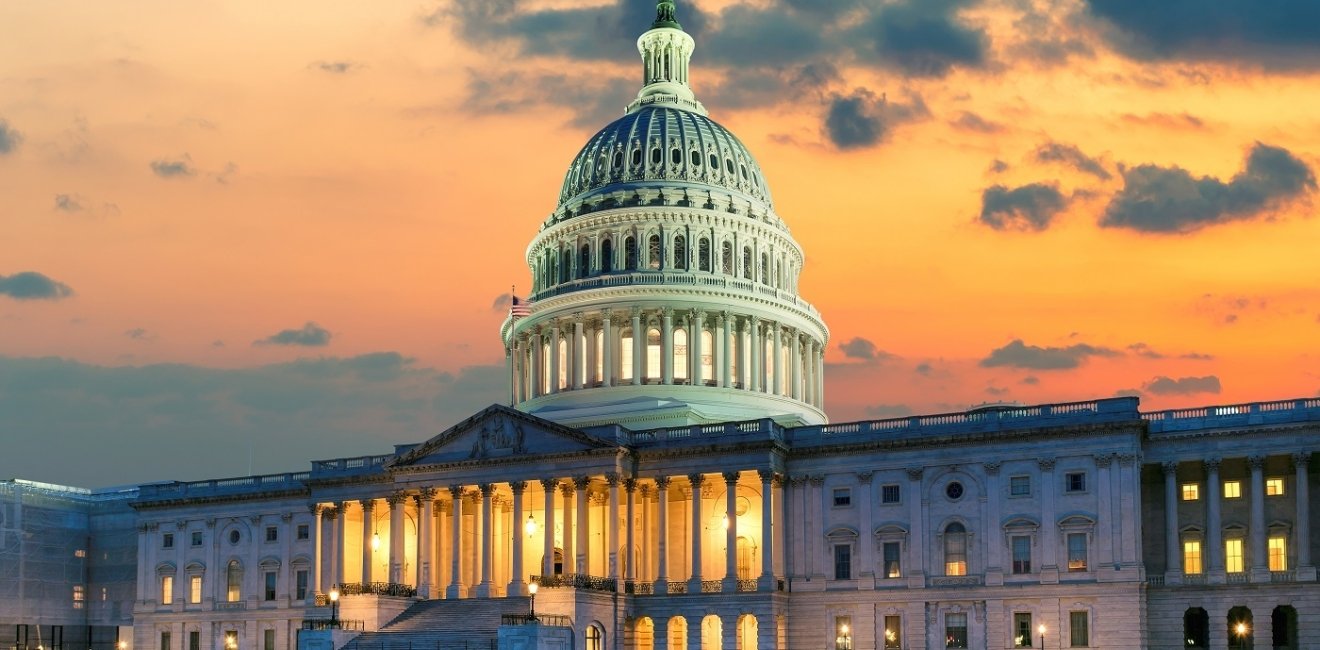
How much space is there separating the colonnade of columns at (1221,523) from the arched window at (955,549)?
10.9m

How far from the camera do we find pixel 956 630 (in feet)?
319

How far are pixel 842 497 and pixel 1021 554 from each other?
35.8 ft

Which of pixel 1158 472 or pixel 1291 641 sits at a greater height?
pixel 1158 472

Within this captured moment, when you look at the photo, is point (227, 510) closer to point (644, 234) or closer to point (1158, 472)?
point (644, 234)

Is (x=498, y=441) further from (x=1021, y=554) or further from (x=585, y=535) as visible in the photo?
(x=1021, y=554)

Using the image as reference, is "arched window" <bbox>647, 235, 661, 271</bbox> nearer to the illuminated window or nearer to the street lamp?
the street lamp

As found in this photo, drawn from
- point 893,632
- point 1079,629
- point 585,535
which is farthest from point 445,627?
point 1079,629

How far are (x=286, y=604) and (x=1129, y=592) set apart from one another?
56.1 m

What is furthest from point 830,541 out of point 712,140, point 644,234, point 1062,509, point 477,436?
point 712,140

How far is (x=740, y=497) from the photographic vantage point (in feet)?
344

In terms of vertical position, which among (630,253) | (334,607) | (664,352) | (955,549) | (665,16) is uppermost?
(665,16)

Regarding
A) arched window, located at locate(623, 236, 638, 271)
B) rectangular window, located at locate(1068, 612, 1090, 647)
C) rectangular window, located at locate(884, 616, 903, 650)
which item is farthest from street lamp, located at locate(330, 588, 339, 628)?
rectangular window, located at locate(1068, 612, 1090, 647)

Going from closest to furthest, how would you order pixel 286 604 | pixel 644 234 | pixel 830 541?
1. pixel 830 541
2. pixel 286 604
3. pixel 644 234

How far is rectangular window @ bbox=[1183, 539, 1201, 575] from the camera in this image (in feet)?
315
